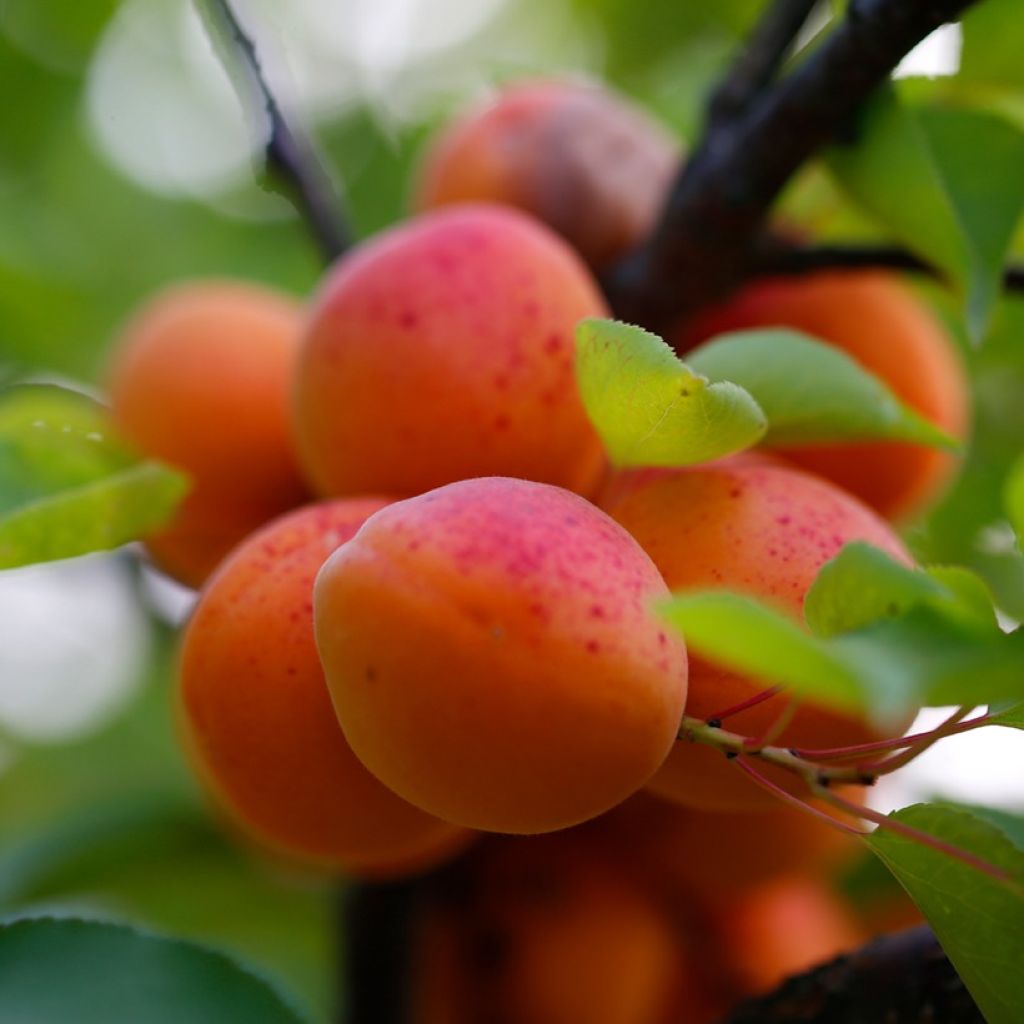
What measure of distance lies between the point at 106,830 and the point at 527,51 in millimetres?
1160

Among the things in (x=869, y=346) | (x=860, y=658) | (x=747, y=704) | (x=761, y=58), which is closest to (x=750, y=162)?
(x=761, y=58)

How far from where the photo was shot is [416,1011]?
105 cm

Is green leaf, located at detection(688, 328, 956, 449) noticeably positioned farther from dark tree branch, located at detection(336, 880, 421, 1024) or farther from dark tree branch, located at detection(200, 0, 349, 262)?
dark tree branch, located at detection(336, 880, 421, 1024)

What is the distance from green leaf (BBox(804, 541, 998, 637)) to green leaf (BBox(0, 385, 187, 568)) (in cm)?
44

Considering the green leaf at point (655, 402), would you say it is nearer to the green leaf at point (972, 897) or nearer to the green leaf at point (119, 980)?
the green leaf at point (972, 897)

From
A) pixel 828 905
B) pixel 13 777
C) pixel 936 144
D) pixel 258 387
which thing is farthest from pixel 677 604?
pixel 13 777

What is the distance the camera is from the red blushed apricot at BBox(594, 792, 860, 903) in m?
0.89

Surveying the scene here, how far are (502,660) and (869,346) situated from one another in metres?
0.54

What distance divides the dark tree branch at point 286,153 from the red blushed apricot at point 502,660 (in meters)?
0.54

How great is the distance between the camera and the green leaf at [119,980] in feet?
2.18

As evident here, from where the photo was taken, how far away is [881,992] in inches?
28.2

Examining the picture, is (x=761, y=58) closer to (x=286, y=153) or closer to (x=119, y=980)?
(x=286, y=153)

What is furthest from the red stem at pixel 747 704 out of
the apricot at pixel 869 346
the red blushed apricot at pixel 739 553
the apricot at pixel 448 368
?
the apricot at pixel 869 346

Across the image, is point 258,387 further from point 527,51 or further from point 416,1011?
point 527,51
